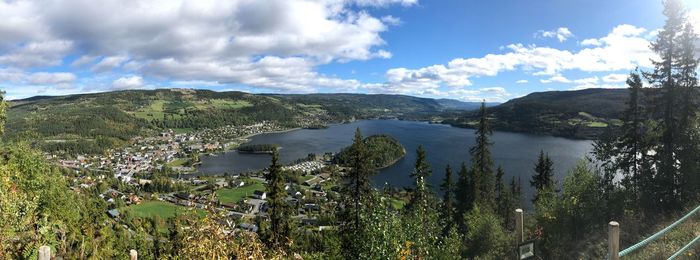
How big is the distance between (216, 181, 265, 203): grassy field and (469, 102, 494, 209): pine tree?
2461 inches

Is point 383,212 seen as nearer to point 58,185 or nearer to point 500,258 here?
point 500,258

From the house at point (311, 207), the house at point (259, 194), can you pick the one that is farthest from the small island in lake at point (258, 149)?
the house at point (311, 207)

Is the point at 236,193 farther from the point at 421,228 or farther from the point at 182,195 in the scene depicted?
the point at 421,228

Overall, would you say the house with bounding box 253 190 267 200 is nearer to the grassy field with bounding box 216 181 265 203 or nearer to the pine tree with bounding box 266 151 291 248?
the grassy field with bounding box 216 181 265 203

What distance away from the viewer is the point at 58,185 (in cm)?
1766

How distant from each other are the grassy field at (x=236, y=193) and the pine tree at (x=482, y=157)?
2461 inches

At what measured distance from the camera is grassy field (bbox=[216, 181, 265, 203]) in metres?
84.3

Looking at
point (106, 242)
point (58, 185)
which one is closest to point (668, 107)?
point (106, 242)

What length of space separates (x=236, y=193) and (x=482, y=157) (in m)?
68.9

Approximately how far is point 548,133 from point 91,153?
180632mm

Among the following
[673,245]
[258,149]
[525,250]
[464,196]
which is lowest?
[258,149]

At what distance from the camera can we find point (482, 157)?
98.6ft

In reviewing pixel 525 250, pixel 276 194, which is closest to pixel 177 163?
pixel 276 194

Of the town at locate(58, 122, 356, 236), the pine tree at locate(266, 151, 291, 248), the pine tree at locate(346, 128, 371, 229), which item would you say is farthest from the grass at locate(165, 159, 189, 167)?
the pine tree at locate(346, 128, 371, 229)
